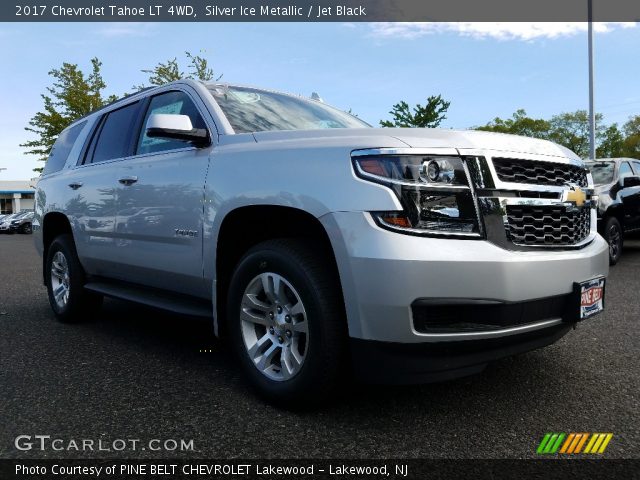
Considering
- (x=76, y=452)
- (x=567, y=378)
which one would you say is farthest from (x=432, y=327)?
(x=76, y=452)

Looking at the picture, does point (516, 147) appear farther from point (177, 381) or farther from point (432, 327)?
point (177, 381)

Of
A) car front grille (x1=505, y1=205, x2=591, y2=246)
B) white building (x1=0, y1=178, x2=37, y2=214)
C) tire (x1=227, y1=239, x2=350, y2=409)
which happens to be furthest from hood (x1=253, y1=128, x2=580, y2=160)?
white building (x1=0, y1=178, x2=37, y2=214)

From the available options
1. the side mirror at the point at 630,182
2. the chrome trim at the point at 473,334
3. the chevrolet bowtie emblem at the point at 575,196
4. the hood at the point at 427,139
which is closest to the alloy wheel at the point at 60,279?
the hood at the point at 427,139

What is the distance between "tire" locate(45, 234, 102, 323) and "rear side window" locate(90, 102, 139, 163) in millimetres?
871

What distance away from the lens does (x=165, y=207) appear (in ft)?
11.3

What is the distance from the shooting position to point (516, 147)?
2596mm

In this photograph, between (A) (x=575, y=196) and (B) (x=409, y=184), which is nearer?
(B) (x=409, y=184)

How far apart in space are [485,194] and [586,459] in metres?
1.16

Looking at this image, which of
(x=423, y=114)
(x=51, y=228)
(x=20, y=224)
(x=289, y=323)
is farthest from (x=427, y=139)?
(x=20, y=224)

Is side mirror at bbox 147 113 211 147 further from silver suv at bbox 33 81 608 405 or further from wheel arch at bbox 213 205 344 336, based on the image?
wheel arch at bbox 213 205 344 336

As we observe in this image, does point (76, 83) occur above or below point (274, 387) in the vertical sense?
above

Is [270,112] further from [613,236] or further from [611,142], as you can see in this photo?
[611,142]

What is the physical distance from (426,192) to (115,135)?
313 cm

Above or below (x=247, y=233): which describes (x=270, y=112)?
above
